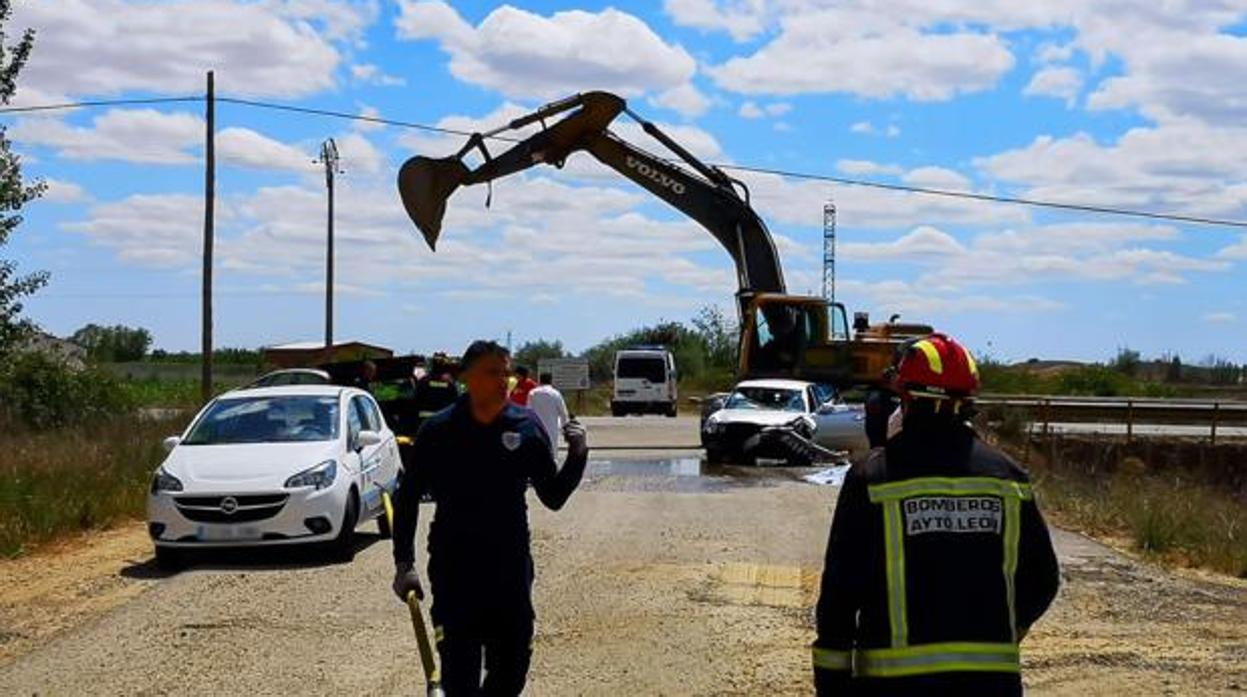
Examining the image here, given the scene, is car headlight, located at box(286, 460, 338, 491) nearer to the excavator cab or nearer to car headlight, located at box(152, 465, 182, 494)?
car headlight, located at box(152, 465, 182, 494)

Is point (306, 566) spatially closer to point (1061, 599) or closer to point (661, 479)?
point (1061, 599)

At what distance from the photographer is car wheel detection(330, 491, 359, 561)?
1410cm

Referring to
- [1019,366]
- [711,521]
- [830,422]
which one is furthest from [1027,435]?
[1019,366]

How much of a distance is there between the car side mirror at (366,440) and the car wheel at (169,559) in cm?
190

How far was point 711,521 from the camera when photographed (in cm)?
1706

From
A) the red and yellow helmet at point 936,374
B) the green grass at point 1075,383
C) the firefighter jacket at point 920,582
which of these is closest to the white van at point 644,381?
the green grass at point 1075,383

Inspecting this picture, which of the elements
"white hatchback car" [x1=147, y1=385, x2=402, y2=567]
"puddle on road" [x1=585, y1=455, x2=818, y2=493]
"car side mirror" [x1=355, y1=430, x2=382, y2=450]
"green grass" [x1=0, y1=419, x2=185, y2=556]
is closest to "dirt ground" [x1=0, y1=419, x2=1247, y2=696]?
"white hatchback car" [x1=147, y1=385, x2=402, y2=567]

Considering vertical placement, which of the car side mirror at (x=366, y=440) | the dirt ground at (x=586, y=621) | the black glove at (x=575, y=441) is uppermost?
the black glove at (x=575, y=441)

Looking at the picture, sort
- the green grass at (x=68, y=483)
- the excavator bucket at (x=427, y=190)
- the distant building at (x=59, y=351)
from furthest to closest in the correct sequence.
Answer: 1. the distant building at (x=59, y=351)
2. the excavator bucket at (x=427, y=190)
3. the green grass at (x=68, y=483)

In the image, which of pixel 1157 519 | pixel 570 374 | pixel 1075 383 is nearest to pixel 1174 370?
pixel 1075 383

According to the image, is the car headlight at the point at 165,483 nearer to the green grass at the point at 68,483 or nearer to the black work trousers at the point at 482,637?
the green grass at the point at 68,483

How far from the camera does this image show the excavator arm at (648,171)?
1185 inches

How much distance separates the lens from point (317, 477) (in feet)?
46.5

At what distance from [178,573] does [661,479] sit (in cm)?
1076
